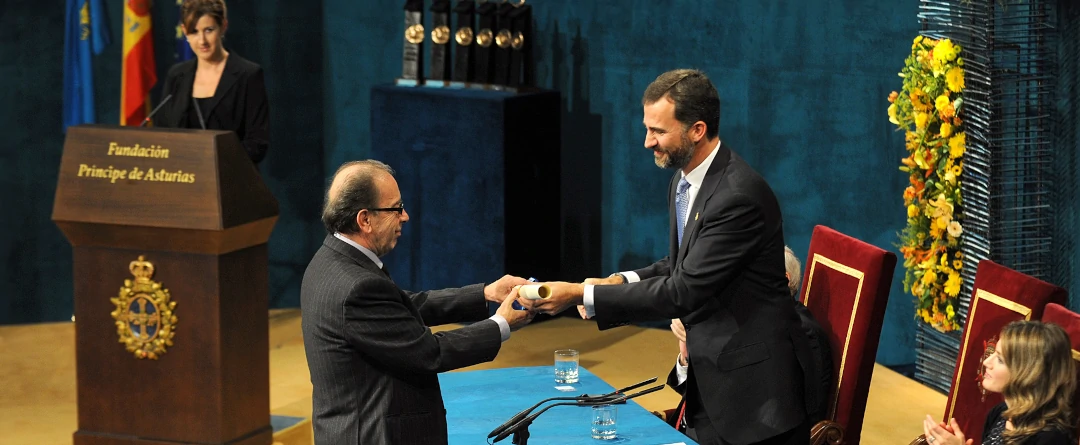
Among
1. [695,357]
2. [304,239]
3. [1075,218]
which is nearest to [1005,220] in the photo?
[1075,218]

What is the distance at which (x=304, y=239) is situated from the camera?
7.91m

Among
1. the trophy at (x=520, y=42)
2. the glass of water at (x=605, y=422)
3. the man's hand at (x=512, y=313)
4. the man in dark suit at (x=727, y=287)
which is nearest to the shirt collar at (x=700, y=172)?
the man in dark suit at (x=727, y=287)

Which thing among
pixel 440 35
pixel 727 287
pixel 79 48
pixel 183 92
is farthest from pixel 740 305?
pixel 79 48

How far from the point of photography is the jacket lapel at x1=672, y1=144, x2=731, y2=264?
3340mm

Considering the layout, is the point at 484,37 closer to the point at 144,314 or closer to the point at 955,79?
the point at 955,79

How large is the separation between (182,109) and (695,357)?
2.66 m

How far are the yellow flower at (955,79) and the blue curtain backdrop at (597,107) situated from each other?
852mm

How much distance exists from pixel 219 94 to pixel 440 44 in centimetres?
191

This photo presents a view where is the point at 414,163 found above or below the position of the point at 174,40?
below

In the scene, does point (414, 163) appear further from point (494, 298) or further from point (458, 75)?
point (494, 298)

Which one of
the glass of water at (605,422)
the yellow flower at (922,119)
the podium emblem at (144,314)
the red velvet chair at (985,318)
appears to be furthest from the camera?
the yellow flower at (922,119)

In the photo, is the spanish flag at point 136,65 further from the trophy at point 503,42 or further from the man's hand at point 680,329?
the man's hand at point 680,329

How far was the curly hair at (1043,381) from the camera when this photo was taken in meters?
2.92

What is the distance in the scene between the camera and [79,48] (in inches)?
277
